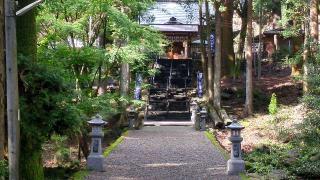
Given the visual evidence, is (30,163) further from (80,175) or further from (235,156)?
(235,156)

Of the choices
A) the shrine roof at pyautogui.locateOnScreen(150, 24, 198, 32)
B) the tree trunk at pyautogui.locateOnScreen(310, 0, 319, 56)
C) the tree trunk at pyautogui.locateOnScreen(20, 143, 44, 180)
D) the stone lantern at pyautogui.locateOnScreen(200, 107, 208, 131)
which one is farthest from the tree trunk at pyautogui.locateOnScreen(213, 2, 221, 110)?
the shrine roof at pyautogui.locateOnScreen(150, 24, 198, 32)

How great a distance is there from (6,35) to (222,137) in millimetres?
14413

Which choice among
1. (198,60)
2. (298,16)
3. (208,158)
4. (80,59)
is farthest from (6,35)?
(198,60)

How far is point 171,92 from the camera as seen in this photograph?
1393 inches

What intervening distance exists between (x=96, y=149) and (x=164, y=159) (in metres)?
2.80

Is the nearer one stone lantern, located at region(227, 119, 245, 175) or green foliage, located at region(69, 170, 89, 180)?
green foliage, located at region(69, 170, 89, 180)

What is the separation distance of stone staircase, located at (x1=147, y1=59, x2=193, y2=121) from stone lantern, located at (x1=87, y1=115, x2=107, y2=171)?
17.5 meters

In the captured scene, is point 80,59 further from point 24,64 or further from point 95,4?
point 24,64

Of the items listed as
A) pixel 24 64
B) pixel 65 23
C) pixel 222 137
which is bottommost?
pixel 222 137

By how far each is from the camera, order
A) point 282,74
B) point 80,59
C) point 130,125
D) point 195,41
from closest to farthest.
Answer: point 80,59 < point 130,125 < point 282,74 < point 195,41

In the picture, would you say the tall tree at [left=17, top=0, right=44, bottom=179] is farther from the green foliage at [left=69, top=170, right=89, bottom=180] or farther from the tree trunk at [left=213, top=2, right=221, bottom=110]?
the tree trunk at [left=213, top=2, right=221, bottom=110]

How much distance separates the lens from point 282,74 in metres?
38.6

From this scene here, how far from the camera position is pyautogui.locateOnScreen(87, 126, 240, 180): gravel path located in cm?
1221

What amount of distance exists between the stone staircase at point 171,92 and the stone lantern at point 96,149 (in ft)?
57.5
